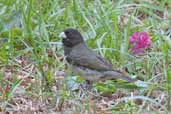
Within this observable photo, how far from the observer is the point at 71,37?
6.75 metres

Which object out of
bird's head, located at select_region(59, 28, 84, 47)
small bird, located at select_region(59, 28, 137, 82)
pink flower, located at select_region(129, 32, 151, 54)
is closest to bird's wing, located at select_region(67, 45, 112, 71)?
small bird, located at select_region(59, 28, 137, 82)

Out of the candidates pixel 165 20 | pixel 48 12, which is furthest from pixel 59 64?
pixel 165 20

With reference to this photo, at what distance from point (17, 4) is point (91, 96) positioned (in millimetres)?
1505

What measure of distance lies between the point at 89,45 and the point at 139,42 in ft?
1.43

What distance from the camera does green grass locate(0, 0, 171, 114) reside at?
6.11 meters

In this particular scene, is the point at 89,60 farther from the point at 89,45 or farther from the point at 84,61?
the point at 89,45

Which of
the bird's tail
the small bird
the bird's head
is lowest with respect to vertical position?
the bird's tail

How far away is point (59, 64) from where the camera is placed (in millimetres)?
6781

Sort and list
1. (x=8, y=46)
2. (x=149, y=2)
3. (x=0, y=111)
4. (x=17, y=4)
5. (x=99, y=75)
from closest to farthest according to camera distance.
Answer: (x=0, y=111) < (x=99, y=75) < (x=8, y=46) < (x=17, y=4) < (x=149, y=2)

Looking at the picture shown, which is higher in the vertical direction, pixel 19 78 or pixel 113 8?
pixel 113 8

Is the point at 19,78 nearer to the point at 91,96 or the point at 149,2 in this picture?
the point at 91,96

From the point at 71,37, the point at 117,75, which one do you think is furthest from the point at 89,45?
the point at 117,75

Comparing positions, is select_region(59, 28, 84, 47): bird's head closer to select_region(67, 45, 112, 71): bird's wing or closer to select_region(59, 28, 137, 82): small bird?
select_region(59, 28, 137, 82): small bird

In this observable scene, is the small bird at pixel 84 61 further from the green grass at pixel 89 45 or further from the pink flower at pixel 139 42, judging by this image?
the pink flower at pixel 139 42
